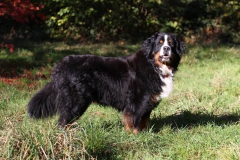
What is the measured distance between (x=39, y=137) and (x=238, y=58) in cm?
926

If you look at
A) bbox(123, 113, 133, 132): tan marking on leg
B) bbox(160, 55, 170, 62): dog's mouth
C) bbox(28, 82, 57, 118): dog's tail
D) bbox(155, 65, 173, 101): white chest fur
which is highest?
bbox(160, 55, 170, 62): dog's mouth

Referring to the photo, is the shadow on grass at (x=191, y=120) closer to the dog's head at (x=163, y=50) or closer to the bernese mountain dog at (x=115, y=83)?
the bernese mountain dog at (x=115, y=83)

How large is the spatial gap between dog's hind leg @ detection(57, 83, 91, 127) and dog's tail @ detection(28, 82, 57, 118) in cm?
17

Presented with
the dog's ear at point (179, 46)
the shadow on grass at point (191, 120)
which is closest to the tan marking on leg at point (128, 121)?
the shadow on grass at point (191, 120)

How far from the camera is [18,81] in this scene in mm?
7871

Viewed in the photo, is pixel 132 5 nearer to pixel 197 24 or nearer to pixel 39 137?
pixel 197 24

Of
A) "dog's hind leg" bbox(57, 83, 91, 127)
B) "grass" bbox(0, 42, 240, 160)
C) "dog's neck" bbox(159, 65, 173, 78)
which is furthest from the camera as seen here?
"dog's neck" bbox(159, 65, 173, 78)

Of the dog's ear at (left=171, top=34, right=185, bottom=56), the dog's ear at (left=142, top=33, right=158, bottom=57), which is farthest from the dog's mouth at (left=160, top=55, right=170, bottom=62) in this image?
the dog's ear at (left=171, top=34, right=185, bottom=56)

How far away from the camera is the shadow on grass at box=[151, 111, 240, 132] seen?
493cm

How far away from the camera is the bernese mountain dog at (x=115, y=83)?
443 centimetres

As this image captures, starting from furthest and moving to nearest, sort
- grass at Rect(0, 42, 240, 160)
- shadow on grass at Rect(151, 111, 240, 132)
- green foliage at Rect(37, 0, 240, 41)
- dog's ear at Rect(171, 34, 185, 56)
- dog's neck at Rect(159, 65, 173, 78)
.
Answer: green foliage at Rect(37, 0, 240, 41)
shadow on grass at Rect(151, 111, 240, 132)
dog's ear at Rect(171, 34, 185, 56)
dog's neck at Rect(159, 65, 173, 78)
grass at Rect(0, 42, 240, 160)

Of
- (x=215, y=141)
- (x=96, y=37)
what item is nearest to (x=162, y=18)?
(x=96, y=37)

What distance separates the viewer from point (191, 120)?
5.20 metres

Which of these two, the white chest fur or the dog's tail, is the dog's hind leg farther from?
the white chest fur
